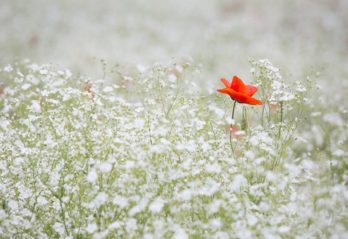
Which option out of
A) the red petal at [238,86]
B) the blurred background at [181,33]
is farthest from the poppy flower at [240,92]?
the blurred background at [181,33]

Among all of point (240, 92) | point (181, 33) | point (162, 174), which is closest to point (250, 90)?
point (240, 92)

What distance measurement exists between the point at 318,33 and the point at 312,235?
11.0 metres

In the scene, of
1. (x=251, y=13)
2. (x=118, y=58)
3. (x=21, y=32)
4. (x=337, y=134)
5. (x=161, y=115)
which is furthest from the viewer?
(x=251, y=13)

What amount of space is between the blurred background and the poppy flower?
19.4 ft

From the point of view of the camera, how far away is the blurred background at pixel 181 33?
11.2m

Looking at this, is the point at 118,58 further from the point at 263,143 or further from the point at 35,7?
the point at 263,143

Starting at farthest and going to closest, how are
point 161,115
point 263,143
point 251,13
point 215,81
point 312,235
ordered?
point 251,13 → point 215,81 → point 161,115 → point 263,143 → point 312,235

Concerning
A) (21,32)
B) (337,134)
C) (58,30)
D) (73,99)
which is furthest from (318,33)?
(73,99)

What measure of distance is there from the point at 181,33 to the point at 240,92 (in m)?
9.64

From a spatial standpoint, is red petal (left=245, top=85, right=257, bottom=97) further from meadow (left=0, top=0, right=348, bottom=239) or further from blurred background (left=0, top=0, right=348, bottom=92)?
blurred background (left=0, top=0, right=348, bottom=92)

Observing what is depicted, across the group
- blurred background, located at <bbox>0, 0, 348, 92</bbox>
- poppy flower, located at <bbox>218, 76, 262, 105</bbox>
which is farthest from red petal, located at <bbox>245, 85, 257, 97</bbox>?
blurred background, located at <bbox>0, 0, 348, 92</bbox>

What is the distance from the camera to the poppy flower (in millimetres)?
3850

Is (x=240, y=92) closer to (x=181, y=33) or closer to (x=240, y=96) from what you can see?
(x=240, y=96)

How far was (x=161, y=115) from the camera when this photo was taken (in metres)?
3.91
